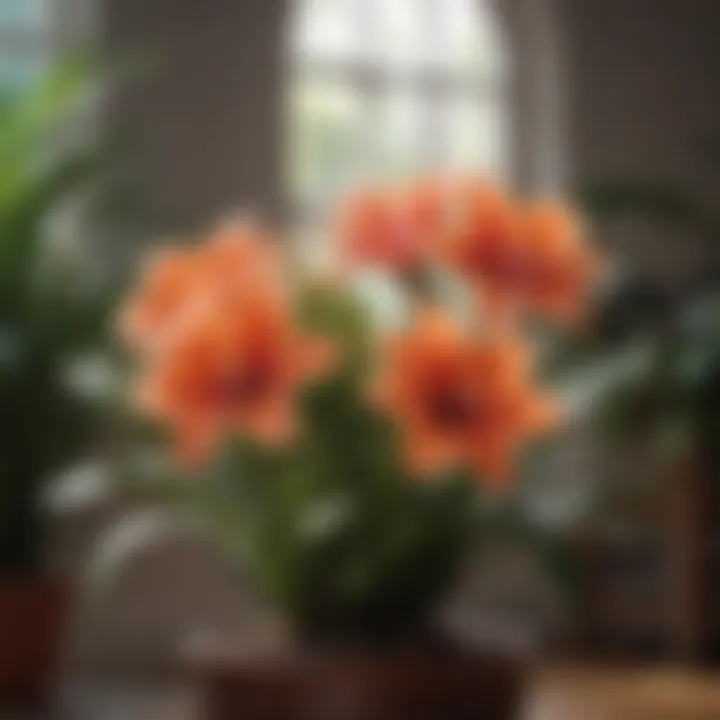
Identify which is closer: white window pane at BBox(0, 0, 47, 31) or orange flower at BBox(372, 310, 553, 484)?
orange flower at BBox(372, 310, 553, 484)

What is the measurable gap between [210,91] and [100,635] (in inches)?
29.8

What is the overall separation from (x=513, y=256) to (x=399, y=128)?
5.04ft

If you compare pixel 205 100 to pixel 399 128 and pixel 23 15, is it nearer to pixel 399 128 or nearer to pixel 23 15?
pixel 23 15

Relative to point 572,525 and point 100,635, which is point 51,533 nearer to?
point 572,525

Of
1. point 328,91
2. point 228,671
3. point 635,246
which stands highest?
point 328,91

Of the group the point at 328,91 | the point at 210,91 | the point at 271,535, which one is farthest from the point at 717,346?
the point at 328,91

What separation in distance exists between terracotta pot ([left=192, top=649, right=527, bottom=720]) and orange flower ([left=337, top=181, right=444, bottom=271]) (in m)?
0.17

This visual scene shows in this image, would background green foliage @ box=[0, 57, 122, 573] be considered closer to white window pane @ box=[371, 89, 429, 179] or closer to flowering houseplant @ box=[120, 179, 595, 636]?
flowering houseplant @ box=[120, 179, 595, 636]

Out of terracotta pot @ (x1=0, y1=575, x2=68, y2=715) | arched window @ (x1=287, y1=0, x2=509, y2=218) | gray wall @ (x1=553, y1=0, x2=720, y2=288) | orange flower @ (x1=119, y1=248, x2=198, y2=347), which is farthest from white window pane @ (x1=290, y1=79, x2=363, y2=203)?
orange flower @ (x1=119, y1=248, x2=198, y2=347)

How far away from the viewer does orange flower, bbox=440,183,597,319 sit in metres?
0.56

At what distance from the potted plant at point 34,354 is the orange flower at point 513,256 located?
25 centimetres

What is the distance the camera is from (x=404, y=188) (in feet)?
1.94

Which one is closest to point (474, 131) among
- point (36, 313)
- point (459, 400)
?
point (36, 313)

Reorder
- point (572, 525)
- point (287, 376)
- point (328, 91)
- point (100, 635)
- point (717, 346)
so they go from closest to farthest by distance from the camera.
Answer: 1. point (287, 376)
2. point (572, 525)
3. point (717, 346)
4. point (100, 635)
5. point (328, 91)
